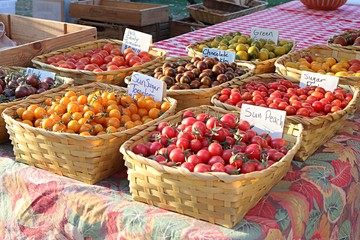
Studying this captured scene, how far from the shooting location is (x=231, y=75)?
207 centimetres

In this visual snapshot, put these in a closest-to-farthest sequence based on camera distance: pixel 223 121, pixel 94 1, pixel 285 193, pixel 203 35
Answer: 1. pixel 285 193
2. pixel 223 121
3. pixel 203 35
4. pixel 94 1

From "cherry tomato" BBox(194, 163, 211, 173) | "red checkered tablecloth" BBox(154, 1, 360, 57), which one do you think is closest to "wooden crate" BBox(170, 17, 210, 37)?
"red checkered tablecloth" BBox(154, 1, 360, 57)

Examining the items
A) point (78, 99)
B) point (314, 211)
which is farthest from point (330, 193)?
point (78, 99)

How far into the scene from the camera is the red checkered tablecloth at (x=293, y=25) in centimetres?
335

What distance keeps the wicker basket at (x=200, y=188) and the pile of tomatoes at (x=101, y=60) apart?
834 millimetres

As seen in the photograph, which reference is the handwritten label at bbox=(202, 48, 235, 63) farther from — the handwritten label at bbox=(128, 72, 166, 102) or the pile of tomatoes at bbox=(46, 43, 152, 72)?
the handwritten label at bbox=(128, 72, 166, 102)

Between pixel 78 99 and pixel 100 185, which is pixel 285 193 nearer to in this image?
pixel 100 185

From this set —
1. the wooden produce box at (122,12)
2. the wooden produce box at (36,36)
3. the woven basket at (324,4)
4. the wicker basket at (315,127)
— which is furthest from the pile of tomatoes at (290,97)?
the wooden produce box at (122,12)

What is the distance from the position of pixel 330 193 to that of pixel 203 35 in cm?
215

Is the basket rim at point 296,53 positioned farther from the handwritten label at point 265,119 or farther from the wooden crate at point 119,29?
the wooden crate at point 119,29

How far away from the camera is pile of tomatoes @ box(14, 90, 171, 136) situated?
1553mm

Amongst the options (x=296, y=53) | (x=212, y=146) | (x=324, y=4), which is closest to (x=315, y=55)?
(x=296, y=53)

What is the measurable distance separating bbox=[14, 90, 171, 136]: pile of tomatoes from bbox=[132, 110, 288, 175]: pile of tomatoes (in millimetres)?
144

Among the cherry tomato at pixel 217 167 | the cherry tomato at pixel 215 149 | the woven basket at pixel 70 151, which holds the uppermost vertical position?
the cherry tomato at pixel 215 149
